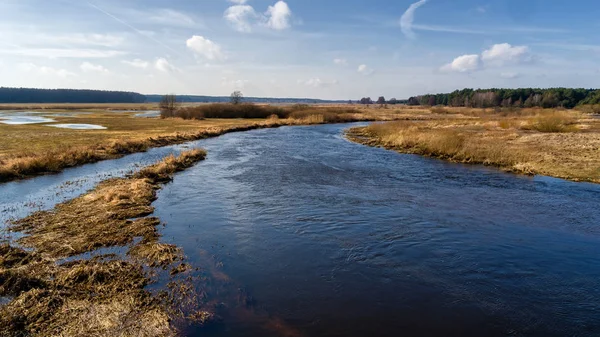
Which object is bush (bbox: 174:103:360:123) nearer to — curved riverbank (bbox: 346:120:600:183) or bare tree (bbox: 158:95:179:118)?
bare tree (bbox: 158:95:179:118)

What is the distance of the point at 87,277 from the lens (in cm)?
1046

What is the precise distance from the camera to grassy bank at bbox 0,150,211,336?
8414mm

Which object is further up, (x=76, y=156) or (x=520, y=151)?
(x=520, y=151)

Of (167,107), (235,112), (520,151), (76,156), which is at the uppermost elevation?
(167,107)

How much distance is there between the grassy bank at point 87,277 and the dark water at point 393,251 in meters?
1.05

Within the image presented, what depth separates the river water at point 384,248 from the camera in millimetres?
9328

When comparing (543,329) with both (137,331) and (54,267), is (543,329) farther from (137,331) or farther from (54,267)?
(54,267)

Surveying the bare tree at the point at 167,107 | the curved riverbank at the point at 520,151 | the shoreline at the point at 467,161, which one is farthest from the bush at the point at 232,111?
the curved riverbank at the point at 520,151

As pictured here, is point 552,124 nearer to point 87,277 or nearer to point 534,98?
point 87,277

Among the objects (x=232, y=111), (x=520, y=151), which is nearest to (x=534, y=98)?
(x=232, y=111)

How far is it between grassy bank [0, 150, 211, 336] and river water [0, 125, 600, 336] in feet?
3.32

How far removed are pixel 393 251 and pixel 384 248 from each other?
0.38 meters

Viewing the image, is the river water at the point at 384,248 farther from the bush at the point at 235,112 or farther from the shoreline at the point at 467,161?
the bush at the point at 235,112

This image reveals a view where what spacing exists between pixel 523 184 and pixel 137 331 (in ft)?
78.2
